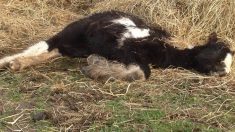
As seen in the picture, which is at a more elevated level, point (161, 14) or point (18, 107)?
point (161, 14)

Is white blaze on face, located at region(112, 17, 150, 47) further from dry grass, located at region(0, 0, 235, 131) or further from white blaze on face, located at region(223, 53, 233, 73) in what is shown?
white blaze on face, located at region(223, 53, 233, 73)

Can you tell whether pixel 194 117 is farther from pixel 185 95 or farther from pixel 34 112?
pixel 34 112

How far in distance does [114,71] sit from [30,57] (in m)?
0.99

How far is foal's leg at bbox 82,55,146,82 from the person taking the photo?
16.3 feet

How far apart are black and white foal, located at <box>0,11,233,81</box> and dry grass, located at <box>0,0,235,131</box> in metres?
0.12

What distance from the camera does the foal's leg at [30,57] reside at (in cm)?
531

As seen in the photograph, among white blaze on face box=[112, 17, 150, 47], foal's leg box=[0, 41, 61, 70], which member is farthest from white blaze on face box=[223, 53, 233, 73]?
foal's leg box=[0, 41, 61, 70]

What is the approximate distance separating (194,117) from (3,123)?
4.70 feet

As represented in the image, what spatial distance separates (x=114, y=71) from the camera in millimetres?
5008

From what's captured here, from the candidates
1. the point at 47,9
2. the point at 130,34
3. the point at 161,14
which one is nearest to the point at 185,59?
the point at 130,34

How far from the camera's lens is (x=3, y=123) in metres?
3.99

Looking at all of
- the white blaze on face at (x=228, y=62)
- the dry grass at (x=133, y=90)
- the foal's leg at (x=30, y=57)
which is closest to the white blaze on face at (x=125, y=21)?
the dry grass at (x=133, y=90)

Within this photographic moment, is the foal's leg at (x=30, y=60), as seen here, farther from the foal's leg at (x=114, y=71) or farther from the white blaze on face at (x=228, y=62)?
the white blaze on face at (x=228, y=62)

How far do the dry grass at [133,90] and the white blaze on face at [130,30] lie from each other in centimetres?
41
